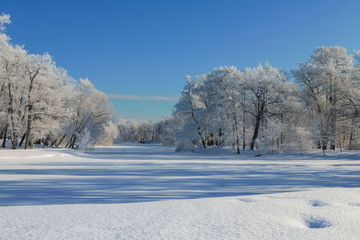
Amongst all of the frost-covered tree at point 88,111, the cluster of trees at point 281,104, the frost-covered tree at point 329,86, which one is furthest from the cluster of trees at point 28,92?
the frost-covered tree at point 329,86

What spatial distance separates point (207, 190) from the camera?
7.56m

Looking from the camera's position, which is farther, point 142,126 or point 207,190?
point 142,126

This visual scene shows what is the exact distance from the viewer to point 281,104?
36.8 metres

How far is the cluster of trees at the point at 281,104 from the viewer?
29.1 meters

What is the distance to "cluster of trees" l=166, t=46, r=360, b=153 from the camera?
95.4ft

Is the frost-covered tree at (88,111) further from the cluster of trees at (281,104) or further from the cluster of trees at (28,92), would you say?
the cluster of trees at (281,104)

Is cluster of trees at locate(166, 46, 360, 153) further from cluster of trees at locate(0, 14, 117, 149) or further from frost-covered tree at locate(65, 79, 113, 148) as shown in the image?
cluster of trees at locate(0, 14, 117, 149)

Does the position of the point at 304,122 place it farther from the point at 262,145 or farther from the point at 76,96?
the point at 76,96

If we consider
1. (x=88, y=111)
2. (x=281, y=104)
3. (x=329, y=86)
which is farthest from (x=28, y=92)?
(x=329, y=86)

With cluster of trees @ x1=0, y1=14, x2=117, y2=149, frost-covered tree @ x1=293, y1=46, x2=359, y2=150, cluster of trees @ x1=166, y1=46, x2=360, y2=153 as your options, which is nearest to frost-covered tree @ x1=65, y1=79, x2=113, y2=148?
cluster of trees @ x1=0, y1=14, x2=117, y2=149

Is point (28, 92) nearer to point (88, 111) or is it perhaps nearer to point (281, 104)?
point (88, 111)

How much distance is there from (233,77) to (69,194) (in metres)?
32.6

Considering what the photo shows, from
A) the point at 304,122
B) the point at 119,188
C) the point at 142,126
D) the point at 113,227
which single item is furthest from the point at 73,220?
the point at 142,126

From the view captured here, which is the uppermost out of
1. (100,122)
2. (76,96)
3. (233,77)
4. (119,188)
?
(233,77)
